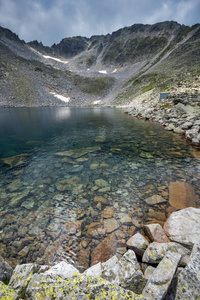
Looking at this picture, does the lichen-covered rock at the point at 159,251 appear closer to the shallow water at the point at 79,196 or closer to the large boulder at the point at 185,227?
the large boulder at the point at 185,227

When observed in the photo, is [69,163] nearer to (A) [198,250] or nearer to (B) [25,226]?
(B) [25,226]

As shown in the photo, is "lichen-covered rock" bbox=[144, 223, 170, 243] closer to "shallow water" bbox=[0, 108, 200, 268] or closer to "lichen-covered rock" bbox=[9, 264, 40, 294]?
"shallow water" bbox=[0, 108, 200, 268]

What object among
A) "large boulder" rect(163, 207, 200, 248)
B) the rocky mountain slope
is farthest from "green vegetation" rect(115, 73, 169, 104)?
"large boulder" rect(163, 207, 200, 248)

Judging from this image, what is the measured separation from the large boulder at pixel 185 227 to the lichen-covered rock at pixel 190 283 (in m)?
1.61

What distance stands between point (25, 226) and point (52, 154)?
7381mm

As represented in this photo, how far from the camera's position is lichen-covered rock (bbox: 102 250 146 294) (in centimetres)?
235

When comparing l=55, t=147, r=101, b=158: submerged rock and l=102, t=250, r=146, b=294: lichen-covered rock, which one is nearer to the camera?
l=102, t=250, r=146, b=294: lichen-covered rock

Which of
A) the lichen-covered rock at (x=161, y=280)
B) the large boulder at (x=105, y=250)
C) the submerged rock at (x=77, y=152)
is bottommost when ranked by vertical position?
the large boulder at (x=105, y=250)

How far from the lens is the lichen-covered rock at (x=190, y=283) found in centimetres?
190

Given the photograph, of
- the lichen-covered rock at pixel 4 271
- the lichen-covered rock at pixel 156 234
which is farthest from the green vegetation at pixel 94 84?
the lichen-covered rock at pixel 4 271

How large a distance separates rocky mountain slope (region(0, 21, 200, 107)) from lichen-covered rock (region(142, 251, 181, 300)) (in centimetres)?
5030

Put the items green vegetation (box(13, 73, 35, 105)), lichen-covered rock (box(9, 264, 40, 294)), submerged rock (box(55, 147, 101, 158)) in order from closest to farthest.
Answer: lichen-covered rock (box(9, 264, 40, 294)), submerged rock (box(55, 147, 101, 158)), green vegetation (box(13, 73, 35, 105))

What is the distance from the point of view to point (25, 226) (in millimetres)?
4789

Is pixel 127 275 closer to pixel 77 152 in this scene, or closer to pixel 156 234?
pixel 156 234
